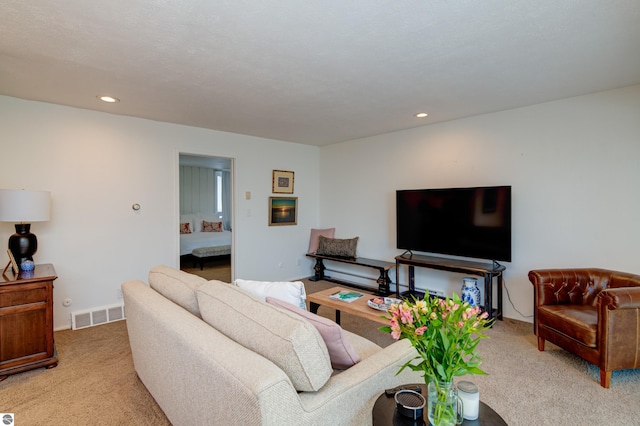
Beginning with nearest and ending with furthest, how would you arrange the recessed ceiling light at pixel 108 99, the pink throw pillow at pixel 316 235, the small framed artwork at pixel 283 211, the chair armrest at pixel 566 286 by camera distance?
the chair armrest at pixel 566 286 → the recessed ceiling light at pixel 108 99 → the small framed artwork at pixel 283 211 → the pink throw pillow at pixel 316 235

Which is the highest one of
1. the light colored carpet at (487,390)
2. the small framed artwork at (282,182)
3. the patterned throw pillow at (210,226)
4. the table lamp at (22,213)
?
the small framed artwork at (282,182)

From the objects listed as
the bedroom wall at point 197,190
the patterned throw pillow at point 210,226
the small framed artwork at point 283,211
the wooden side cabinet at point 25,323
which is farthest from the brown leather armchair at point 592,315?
the bedroom wall at point 197,190

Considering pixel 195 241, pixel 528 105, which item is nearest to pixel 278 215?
pixel 195 241

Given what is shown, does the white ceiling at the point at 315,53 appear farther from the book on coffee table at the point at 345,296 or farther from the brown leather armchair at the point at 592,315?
the book on coffee table at the point at 345,296

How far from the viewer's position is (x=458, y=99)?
3.21 meters

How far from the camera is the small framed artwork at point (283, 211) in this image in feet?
17.0

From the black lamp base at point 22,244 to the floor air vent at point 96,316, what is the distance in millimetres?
939

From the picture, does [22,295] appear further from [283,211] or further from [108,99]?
[283,211]

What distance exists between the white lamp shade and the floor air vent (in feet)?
4.18

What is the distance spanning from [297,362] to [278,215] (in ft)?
13.7

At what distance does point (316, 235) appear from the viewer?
558 centimetres

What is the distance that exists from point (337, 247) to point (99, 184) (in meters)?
3.30

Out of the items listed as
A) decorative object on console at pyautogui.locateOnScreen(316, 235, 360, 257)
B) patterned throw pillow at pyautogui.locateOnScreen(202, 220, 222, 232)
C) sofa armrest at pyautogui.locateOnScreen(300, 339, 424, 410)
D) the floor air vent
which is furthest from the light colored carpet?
patterned throw pillow at pyautogui.locateOnScreen(202, 220, 222, 232)

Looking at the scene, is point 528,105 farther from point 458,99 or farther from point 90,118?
point 90,118
